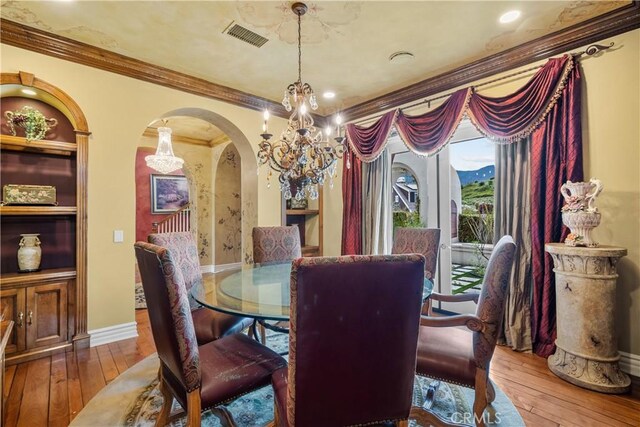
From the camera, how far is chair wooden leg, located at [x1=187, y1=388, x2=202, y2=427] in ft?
4.24

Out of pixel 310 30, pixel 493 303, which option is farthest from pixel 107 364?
pixel 310 30

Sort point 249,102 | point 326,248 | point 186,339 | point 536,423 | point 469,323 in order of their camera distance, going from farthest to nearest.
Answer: point 326,248 → point 249,102 → point 536,423 → point 469,323 → point 186,339

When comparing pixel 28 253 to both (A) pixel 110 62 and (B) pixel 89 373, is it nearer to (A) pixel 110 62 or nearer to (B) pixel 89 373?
(B) pixel 89 373

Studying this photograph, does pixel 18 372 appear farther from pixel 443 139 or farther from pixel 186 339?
pixel 443 139

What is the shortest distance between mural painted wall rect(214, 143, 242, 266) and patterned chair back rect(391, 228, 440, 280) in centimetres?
423

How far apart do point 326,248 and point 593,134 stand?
3419mm

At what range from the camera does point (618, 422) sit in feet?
5.92

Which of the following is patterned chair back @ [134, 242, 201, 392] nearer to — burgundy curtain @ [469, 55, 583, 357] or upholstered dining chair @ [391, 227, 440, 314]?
upholstered dining chair @ [391, 227, 440, 314]

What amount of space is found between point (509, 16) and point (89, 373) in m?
4.36

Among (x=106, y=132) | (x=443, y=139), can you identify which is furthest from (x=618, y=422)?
A: (x=106, y=132)

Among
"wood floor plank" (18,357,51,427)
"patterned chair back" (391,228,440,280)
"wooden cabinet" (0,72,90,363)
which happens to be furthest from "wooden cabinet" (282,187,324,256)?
"wood floor plank" (18,357,51,427)

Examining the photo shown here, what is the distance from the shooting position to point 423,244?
286cm

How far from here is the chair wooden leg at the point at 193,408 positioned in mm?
1293

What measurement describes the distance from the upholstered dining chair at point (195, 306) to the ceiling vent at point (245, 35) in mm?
1792
